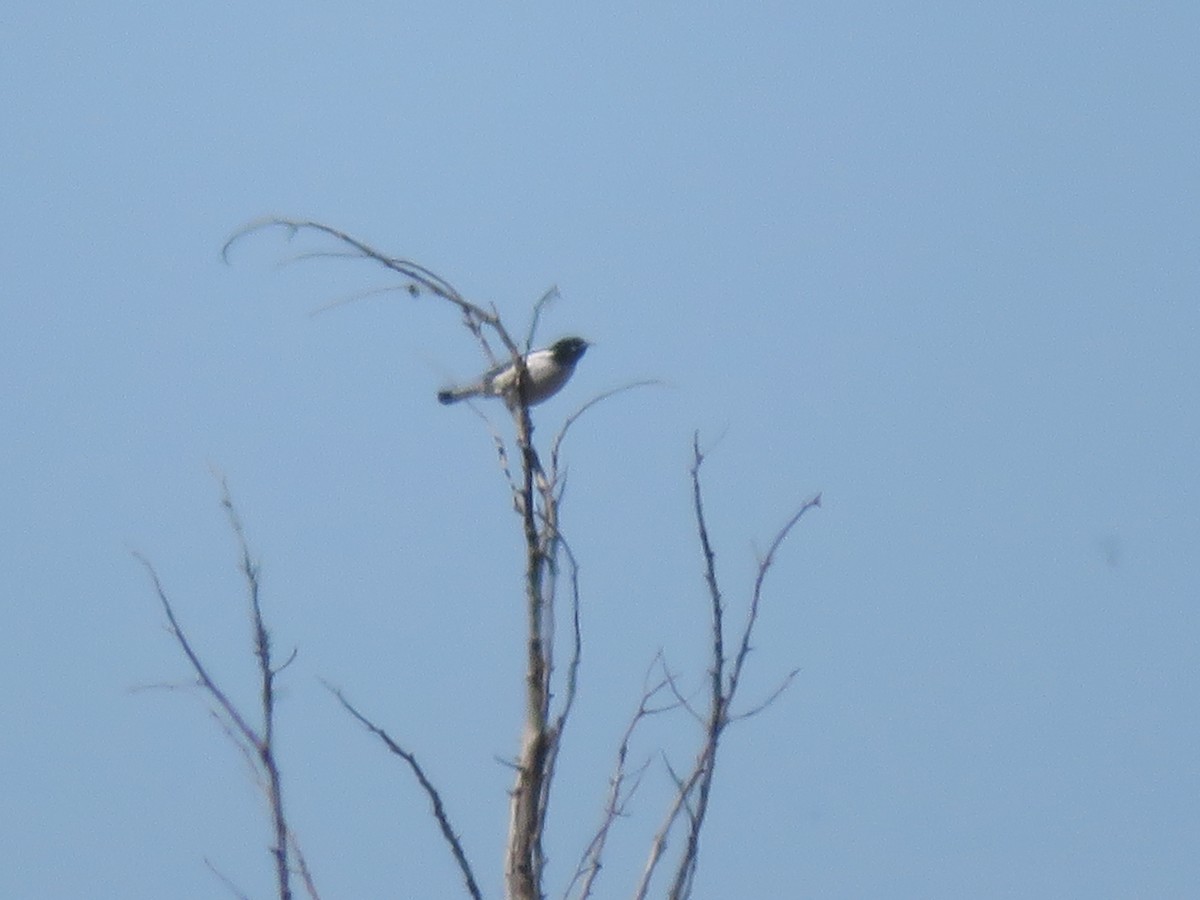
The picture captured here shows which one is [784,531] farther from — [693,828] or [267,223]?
[267,223]

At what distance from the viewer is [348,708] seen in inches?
127

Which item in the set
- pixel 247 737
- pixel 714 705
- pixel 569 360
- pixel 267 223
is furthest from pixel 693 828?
pixel 569 360

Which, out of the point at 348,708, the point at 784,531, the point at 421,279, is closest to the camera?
the point at 348,708

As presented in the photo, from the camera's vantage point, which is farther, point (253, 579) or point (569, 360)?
point (569, 360)

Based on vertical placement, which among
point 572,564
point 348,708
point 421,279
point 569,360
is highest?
point 569,360

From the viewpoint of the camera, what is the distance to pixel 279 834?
11.1 ft

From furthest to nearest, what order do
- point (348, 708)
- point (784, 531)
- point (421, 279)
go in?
point (784, 531)
point (421, 279)
point (348, 708)

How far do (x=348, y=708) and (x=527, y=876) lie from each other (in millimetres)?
491

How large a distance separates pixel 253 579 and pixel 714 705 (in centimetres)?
107

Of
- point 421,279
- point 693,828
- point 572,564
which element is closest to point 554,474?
point 572,564

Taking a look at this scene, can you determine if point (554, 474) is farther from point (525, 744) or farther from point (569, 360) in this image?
point (569, 360)

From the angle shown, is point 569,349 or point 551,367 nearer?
point 551,367

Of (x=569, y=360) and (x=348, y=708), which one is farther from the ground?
(x=569, y=360)

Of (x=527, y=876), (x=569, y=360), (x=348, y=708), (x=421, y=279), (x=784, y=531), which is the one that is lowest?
(x=527, y=876)
